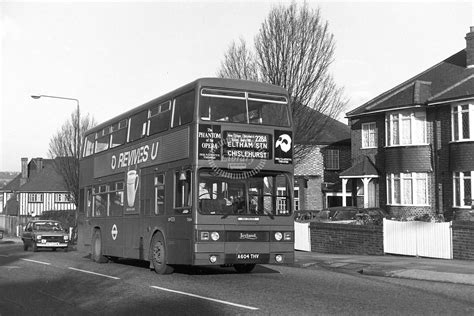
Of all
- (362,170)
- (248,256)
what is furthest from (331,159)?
(248,256)

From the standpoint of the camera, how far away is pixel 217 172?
13828 mm

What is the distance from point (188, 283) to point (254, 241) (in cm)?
179

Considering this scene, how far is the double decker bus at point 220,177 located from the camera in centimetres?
1371

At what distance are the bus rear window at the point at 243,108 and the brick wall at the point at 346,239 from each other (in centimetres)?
851

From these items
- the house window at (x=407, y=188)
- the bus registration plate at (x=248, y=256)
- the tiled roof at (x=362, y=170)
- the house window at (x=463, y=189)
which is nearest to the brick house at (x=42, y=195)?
the tiled roof at (x=362, y=170)

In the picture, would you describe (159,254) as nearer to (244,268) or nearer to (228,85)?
(244,268)

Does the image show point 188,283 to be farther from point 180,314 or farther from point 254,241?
point 180,314

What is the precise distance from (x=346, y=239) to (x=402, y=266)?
5850 mm

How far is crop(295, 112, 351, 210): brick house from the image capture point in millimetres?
44375

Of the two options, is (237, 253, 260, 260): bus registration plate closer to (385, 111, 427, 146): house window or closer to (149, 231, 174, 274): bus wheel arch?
(149, 231, 174, 274): bus wheel arch

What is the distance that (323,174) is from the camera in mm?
45188

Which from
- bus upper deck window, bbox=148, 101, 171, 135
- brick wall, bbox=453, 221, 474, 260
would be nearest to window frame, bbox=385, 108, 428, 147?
brick wall, bbox=453, 221, 474, 260

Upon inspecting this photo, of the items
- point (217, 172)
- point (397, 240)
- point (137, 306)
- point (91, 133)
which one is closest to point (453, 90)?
point (397, 240)

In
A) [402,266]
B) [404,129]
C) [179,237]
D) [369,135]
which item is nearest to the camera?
[179,237]
